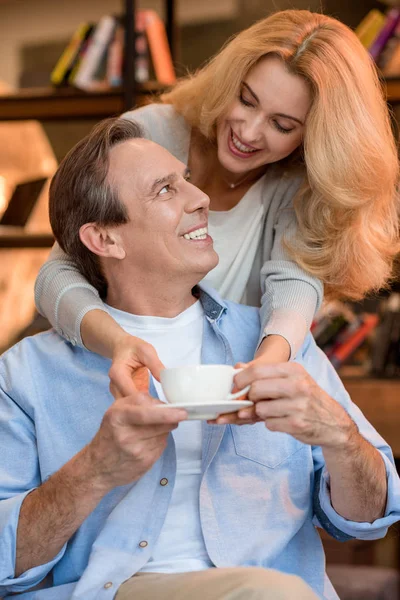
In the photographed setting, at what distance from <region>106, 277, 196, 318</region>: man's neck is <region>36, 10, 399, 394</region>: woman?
73 millimetres

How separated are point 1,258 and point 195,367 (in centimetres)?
290

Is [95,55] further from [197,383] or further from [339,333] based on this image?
[197,383]

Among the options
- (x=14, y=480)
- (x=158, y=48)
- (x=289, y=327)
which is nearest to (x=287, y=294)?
(x=289, y=327)

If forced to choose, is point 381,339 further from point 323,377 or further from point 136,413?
point 136,413

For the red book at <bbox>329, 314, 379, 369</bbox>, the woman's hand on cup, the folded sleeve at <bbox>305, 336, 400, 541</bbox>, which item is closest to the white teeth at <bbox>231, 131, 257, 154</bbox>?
the folded sleeve at <bbox>305, 336, 400, 541</bbox>

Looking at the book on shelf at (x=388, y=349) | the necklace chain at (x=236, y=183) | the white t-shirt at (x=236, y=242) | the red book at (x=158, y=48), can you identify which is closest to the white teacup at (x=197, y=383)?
the white t-shirt at (x=236, y=242)

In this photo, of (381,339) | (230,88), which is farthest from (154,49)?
(230,88)

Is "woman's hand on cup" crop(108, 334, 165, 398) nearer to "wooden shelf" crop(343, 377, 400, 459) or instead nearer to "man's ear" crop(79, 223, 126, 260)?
"man's ear" crop(79, 223, 126, 260)

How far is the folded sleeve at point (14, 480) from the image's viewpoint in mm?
1456

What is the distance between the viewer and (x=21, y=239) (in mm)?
3863

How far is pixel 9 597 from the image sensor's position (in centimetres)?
158

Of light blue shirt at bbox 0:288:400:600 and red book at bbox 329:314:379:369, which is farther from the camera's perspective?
red book at bbox 329:314:379:369

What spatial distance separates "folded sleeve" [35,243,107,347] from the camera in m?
1.66

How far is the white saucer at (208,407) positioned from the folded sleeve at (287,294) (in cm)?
40
